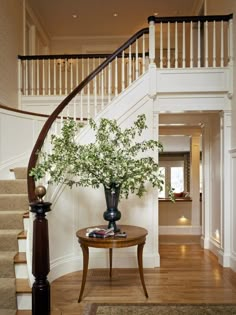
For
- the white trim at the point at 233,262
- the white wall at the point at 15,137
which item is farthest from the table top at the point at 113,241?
the white wall at the point at 15,137

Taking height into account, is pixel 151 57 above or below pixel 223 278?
above

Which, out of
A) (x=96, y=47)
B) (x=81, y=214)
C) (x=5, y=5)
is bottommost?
(x=81, y=214)

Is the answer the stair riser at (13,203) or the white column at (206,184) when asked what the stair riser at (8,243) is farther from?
the white column at (206,184)

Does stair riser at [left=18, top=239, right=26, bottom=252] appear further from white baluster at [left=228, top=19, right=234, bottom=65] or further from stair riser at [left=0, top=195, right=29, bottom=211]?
white baluster at [left=228, top=19, right=234, bottom=65]

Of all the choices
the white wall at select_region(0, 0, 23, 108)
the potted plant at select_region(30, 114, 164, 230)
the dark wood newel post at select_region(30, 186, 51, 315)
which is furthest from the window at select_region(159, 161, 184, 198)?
the dark wood newel post at select_region(30, 186, 51, 315)

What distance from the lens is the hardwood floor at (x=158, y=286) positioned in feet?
10.8

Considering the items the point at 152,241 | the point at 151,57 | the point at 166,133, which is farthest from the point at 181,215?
the point at 151,57

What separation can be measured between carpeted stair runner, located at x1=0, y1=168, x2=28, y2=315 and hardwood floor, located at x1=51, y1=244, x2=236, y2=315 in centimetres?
46

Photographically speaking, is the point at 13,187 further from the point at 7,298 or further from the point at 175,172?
the point at 175,172

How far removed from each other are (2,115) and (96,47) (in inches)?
201

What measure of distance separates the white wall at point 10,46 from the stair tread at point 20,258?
2932 millimetres

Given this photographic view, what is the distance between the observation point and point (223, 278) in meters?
3.95

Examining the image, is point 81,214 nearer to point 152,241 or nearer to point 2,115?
point 152,241

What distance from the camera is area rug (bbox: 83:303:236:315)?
2.98 m
